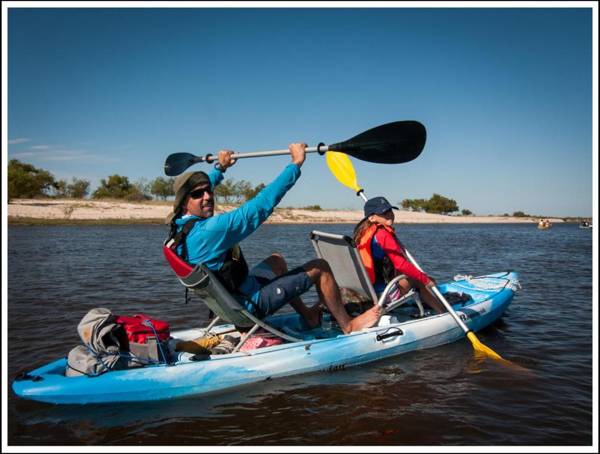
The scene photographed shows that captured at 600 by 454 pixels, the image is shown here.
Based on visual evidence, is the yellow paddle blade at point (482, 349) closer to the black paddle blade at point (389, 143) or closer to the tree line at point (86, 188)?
the black paddle blade at point (389, 143)

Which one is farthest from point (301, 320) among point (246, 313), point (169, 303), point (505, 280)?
point (505, 280)

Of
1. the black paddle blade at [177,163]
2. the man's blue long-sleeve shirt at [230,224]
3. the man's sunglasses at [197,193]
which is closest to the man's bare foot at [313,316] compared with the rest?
the man's blue long-sleeve shirt at [230,224]

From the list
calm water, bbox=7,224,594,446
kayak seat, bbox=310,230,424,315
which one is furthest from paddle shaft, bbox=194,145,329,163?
calm water, bbox=7,224,594,446

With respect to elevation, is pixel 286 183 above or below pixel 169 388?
above

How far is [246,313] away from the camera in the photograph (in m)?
4.70

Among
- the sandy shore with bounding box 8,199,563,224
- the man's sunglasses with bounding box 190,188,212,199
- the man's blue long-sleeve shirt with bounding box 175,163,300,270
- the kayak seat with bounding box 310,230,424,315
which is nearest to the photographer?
the man's blue long-sleeve shirt with bounding box 175,163,300,270

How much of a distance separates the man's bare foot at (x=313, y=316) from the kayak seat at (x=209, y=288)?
1.33m

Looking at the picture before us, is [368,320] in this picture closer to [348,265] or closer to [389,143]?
[348,265]

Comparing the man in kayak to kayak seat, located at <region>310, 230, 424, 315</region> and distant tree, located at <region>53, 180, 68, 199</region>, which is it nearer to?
kayak seat, located at <region>310, 230, 424, 315</region>

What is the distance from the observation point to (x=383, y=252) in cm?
627

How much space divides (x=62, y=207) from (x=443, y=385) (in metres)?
44.0

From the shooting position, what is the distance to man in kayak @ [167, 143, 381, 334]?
434cm

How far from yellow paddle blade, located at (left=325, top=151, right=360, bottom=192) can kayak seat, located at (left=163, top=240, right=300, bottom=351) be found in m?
3.32

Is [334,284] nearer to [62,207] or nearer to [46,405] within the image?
[46,405]
